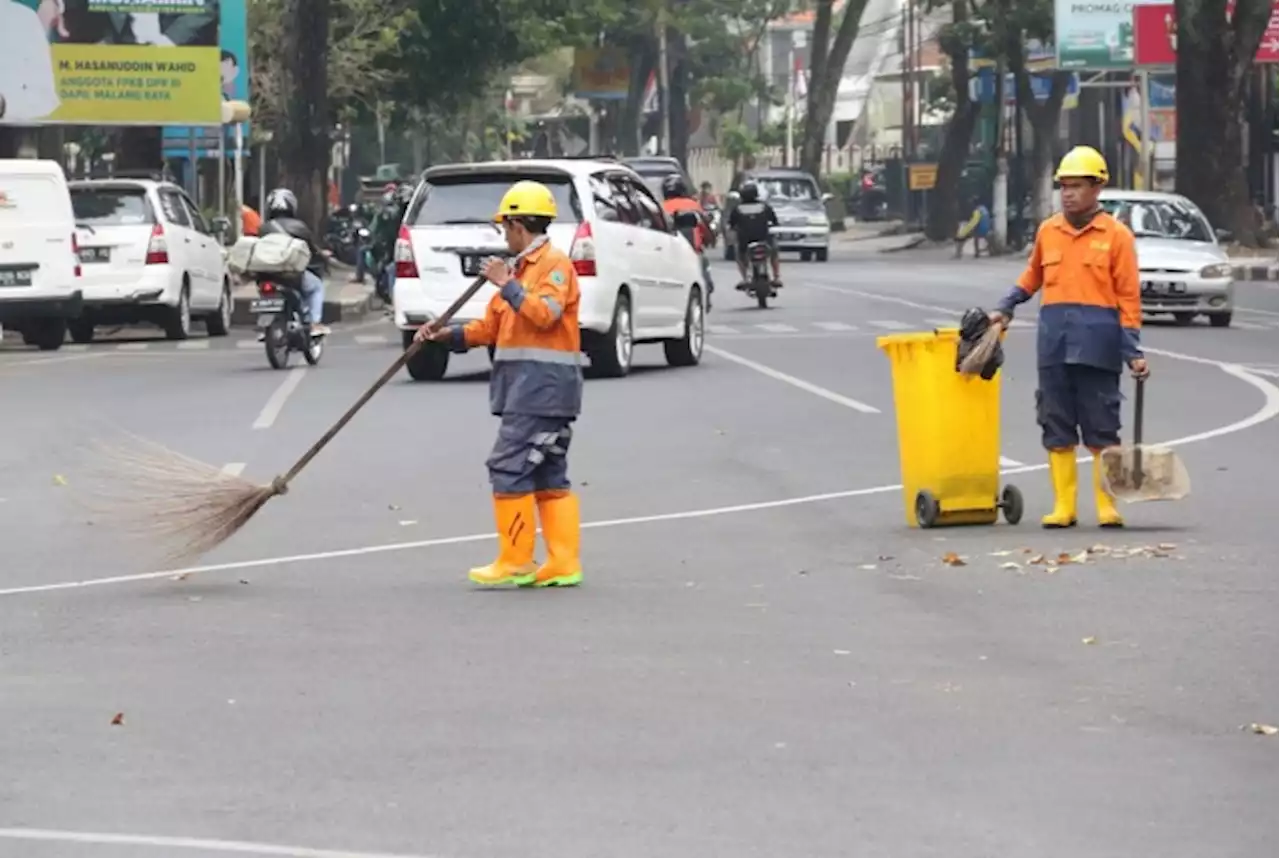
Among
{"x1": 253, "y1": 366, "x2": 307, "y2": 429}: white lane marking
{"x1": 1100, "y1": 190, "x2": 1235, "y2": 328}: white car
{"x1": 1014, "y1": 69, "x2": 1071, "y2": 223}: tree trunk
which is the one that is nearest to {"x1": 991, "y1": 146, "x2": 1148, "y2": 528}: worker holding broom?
{"x1": 253, "y1": 366, "x2": 307, "y2": 429}: white lane marking

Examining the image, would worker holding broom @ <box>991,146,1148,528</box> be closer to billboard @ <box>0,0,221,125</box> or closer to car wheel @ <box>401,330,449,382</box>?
car wheel @ <box>401,330,449,382</box>

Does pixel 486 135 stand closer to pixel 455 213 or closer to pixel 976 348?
pixel 455 213

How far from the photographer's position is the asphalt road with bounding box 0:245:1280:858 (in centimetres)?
671

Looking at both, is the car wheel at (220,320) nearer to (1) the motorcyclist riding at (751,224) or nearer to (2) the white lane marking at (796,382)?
(1) the motorcyclist riding at (751,224)

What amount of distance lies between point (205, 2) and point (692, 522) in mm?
31936

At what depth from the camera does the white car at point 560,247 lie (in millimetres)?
22906

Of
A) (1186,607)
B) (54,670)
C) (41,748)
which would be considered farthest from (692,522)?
(41,748)

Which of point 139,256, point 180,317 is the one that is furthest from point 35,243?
point 180,317

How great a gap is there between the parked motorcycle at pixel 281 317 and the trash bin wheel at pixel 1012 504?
13043 mm

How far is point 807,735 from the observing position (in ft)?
25.7

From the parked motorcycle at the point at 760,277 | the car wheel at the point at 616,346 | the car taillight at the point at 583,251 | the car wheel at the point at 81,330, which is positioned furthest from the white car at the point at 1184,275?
the car wheel at the point at 81,330

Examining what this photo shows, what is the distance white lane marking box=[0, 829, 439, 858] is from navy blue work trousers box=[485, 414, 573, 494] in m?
4.61

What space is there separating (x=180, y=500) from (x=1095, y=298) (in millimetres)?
4203

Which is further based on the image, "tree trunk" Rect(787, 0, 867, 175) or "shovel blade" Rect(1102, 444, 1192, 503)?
"tree trunk" Rect(787, 0, 867, 175)
